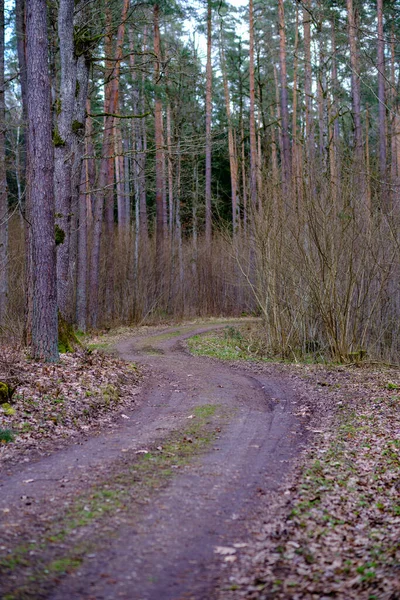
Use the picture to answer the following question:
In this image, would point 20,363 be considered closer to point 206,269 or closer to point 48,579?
point 48,579

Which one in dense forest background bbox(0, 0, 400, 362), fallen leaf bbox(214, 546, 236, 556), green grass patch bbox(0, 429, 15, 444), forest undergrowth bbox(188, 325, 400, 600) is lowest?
forest undergrowth bbox(188, 325, 400, 600)

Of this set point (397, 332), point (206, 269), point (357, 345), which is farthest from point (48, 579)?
point (206, 269)

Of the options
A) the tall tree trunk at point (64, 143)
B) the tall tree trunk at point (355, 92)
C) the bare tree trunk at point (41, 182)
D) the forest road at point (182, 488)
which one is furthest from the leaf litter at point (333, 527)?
the tall tree trunk at point (355, 92)

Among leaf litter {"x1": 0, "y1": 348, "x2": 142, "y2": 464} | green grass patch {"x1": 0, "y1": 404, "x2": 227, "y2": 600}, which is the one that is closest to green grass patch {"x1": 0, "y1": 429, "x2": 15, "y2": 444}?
leaf litter {"x1": 0, "y1": 348, "x2": 142, "y2": 464}

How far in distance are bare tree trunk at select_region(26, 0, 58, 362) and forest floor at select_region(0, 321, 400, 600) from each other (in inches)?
41.0

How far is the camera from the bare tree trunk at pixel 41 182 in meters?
11.2

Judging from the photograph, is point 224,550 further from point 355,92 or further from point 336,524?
point 355,92

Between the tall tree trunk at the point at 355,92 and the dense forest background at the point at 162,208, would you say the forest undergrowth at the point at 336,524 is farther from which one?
the tall tree trunk at the point at 355,92

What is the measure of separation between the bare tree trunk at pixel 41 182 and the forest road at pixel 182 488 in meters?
2.43

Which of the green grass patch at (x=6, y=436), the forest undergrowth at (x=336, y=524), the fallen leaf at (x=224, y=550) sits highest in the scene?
the green grass patch at (x=6, y=436)

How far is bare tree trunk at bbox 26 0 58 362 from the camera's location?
36.7 feet

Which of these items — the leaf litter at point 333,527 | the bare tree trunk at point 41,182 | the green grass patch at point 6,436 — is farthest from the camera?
the bare tree trunk at point 41,182

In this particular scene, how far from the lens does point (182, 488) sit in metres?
5.91

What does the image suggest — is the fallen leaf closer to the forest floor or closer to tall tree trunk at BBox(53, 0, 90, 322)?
the forest floor
